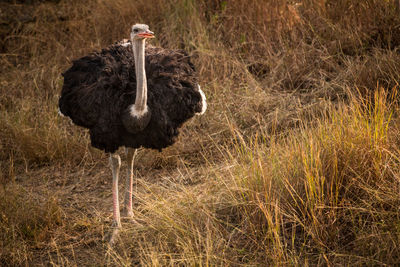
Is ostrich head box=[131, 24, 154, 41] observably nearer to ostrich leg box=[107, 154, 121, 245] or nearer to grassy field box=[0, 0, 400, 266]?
grassy field box=[0, 0, 400, 266]

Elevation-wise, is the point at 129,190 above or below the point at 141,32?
below

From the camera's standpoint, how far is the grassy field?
3.04 metres

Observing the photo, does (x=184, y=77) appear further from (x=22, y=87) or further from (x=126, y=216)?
(x=22, y=87)

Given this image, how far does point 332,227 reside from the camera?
9.79 ft

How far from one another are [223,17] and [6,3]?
3107mm

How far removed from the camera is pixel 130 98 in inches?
149

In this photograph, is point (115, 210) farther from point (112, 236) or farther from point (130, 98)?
point (130, 98)

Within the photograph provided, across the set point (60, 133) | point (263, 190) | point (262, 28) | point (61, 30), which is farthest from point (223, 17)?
point (263, 190)

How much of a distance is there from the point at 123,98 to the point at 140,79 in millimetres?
283

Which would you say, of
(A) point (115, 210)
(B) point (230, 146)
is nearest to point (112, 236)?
(A) point (115, 210)

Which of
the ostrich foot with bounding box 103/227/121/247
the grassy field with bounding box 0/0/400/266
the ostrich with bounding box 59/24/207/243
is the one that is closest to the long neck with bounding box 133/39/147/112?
the ostrich with bounding box 59/24/207/243

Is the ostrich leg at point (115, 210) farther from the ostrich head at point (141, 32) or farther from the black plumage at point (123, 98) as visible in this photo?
the ostrich head at point (141, 32)

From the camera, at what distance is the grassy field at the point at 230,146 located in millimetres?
3037

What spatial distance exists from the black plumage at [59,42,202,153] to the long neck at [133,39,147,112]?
0.13 metres
